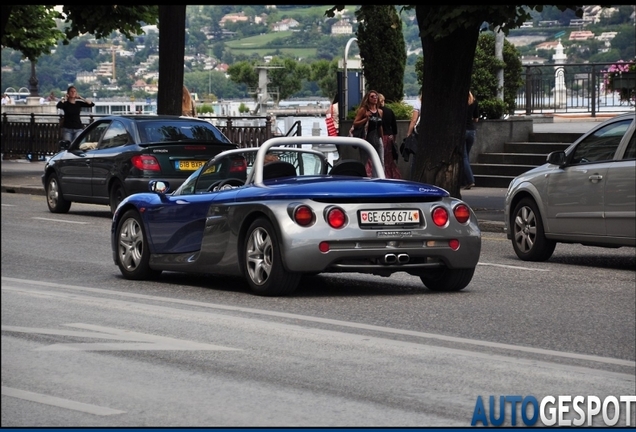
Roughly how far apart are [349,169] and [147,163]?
27.0ft

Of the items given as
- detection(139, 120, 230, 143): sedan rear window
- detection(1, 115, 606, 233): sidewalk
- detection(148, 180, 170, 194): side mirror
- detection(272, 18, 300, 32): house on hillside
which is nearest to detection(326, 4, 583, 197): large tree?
detection(1, 115, 606, 233): sidewalk

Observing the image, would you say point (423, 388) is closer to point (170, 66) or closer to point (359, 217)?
point (359, 217)

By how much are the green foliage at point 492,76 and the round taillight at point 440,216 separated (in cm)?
1800

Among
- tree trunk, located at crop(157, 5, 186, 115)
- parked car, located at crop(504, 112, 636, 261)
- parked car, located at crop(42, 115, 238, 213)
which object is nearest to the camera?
parked car, located at crop(504, 112, 636, 261)

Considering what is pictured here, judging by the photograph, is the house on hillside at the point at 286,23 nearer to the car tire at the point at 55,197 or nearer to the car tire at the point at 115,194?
the car tire at the point at 115,194

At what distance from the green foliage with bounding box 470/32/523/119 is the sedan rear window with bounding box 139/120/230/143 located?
10.1 m

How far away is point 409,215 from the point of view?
421 inches

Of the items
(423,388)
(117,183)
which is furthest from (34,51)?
(423,388)

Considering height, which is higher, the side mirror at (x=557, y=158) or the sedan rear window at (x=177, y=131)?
the sedan rear window at (x=177, y=131)

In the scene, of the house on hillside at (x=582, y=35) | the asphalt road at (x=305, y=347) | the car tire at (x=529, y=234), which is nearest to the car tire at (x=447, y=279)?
the asphalt road at (x=305, y=347)

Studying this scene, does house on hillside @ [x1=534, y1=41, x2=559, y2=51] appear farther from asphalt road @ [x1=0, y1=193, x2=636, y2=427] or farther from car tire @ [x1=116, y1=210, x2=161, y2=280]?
car tire @ [x1=116, y1=210, x2=161, y2=280]

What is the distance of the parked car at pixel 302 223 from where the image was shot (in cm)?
1051

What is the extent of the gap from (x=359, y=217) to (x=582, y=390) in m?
4.03

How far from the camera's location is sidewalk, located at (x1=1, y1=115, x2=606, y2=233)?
20.0 metres
